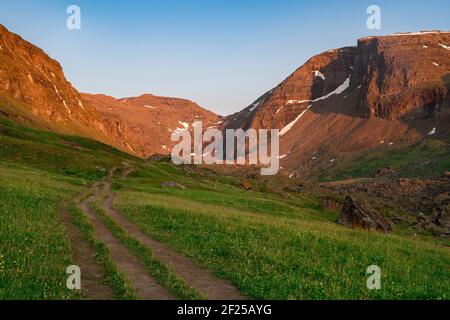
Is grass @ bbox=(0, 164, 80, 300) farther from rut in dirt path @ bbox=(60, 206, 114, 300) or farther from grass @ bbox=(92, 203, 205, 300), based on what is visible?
grass @ bbox=(92, 203, 205, 300)

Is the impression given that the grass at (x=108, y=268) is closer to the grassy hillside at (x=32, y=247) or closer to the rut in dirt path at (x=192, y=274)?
the grassy hillside at (x=32, y=247)

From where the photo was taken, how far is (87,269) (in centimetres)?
1617

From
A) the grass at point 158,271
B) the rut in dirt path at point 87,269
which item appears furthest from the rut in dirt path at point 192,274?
the rut in dirt path at point 87,269

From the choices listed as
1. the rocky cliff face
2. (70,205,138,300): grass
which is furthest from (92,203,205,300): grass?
the rocky cliff face

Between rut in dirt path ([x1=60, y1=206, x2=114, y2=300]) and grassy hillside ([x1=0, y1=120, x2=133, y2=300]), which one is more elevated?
grassy hillside ([x1=0, y1=120, x2=133, y2=300])

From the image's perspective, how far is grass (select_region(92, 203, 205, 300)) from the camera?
537 inches

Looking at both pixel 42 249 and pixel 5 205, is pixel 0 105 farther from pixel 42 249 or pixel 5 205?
pixel 42 249

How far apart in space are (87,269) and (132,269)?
1.67 m

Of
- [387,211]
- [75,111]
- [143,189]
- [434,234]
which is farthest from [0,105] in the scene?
[434,234]

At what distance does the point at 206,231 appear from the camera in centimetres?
2539

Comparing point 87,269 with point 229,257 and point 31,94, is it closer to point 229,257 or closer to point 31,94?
point 229,257

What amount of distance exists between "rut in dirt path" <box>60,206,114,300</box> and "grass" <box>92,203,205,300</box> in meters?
1.86

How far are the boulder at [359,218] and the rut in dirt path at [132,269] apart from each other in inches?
1369
